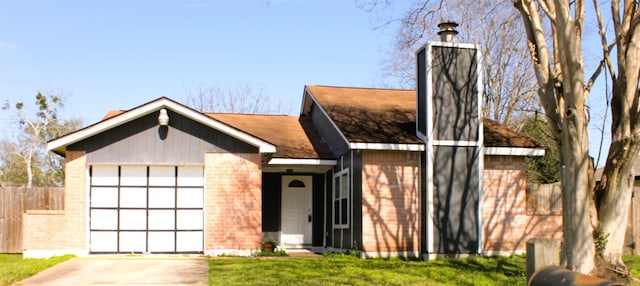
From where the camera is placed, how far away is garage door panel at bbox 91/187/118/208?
15852 millimetres

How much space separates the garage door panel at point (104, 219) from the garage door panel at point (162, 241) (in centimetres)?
88

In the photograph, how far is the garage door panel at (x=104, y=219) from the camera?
15.8 meters

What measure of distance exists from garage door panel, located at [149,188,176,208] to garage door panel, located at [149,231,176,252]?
634mm

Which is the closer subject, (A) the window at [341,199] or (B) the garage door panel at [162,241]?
(B) the garage door panel at [162,241]

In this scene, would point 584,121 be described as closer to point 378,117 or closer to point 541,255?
point 541,255

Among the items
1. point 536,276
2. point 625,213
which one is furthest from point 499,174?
point 536,276

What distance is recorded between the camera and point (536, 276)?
16.5 feet

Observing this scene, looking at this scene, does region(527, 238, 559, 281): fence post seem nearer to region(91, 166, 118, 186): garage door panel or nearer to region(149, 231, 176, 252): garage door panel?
region(149, 231, 176, 252): garage door panel

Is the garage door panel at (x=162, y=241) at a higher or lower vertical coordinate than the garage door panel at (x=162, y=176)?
lower

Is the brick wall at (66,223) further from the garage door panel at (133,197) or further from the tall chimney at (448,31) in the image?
the tall chimney at (448,31)

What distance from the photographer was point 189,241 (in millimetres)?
16141

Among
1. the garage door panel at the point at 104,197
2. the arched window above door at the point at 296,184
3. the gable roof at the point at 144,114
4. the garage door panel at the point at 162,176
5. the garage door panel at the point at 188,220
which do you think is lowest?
the garage door panel at the point at 188,220

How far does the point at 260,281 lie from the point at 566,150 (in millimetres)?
5046

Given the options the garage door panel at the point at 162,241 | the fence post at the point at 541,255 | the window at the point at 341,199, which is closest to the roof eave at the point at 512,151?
the window at the point at 341,199
